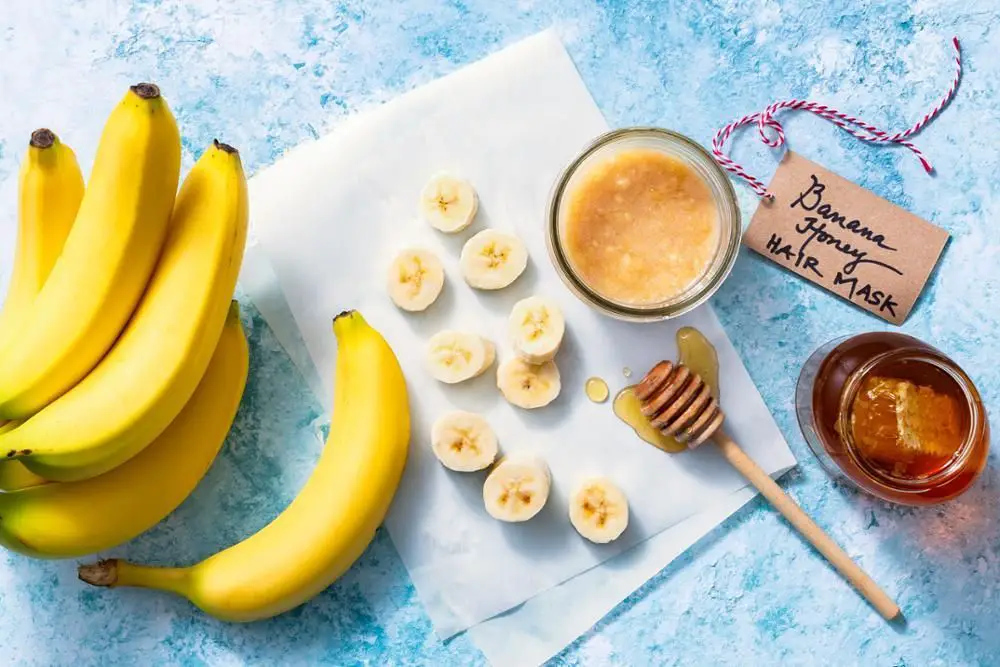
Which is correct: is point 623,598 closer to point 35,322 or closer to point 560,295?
point 560,295

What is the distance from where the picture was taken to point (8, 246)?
1.03m

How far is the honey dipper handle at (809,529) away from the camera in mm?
976

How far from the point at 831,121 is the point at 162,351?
806 mm

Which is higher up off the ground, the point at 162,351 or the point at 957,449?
the point at 162,351

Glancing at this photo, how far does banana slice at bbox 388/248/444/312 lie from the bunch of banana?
198 mm

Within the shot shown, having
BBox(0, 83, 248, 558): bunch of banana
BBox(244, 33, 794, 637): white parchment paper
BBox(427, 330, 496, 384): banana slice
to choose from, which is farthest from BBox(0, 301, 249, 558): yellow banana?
BBox(427, 330, 496, 384): banana slice

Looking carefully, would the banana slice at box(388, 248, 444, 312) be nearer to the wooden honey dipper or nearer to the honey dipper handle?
the wooden honey dipper

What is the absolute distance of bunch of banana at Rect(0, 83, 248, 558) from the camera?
0.77 metres

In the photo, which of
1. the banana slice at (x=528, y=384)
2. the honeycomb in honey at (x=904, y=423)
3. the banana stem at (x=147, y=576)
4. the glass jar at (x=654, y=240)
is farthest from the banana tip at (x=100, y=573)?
the honeycomb in honey at (x=904, y=423)

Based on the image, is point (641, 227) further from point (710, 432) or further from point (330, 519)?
point (330, 519)

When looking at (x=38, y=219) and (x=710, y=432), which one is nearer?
(x=38, y=219)

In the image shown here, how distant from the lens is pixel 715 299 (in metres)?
1.01

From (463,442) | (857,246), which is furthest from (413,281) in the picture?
(857,246)

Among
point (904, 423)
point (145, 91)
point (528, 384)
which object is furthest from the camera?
point (528, 384)
